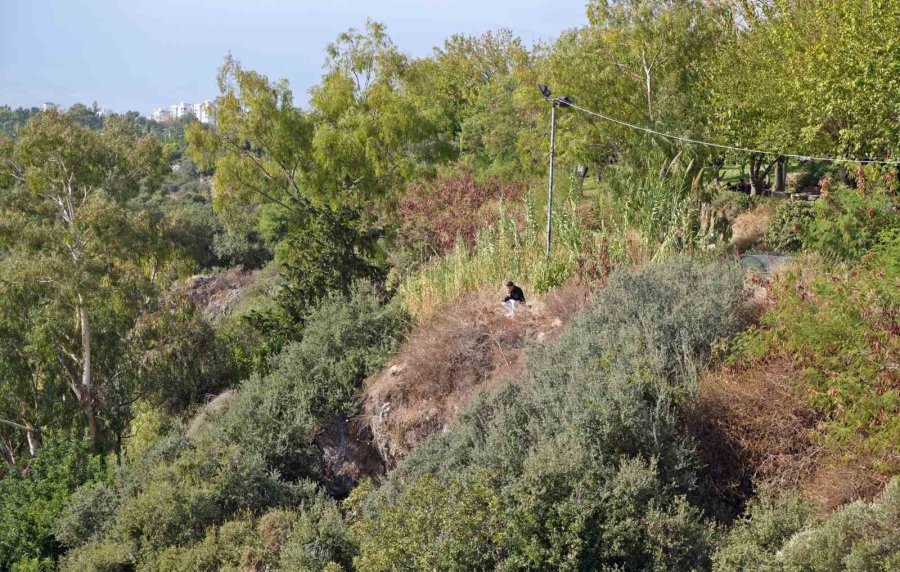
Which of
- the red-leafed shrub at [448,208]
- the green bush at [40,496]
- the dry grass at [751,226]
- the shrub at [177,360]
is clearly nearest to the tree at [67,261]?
the shrub at [177,360]

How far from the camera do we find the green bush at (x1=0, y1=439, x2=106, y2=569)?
12.0m

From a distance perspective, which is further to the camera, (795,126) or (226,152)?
(226,152)

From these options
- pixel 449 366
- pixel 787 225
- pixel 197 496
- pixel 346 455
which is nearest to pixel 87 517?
pixel 197 496

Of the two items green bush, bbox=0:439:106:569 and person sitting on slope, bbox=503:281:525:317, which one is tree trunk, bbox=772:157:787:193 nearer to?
person sitting on slope, bbox=503:281:525:317

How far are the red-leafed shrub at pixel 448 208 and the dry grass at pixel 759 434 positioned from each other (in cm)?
830

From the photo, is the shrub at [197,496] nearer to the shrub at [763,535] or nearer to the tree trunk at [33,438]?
the shrub at [763,535]

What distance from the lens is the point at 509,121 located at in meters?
27.4

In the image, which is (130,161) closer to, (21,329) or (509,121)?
(21,329)

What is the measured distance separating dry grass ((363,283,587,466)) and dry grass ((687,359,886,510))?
2.54 metres

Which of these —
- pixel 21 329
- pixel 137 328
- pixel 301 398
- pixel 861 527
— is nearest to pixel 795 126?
pixel 301 398

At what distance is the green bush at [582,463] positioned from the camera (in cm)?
→ 670

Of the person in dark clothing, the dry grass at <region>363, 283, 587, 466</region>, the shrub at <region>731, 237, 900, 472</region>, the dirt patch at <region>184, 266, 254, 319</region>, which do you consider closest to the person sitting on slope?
the person in dark clothing

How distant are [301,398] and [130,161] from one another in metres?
12.0

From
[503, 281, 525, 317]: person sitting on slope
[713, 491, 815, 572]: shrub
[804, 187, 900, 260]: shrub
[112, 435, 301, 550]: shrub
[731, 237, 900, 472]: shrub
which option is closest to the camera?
[713, 491, 815, 572]: shrub
